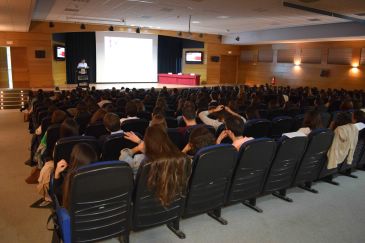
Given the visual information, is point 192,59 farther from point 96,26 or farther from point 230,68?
point 96,26

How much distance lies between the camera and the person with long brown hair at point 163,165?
8.11 feet

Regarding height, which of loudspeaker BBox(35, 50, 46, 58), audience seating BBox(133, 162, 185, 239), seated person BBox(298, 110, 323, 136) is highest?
loudspeaker BBox(35, 50, 46, 58)

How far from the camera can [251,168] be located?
327cm

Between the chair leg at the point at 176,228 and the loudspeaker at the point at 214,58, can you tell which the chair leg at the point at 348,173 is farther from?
the loudspeaker at the point at 214,58

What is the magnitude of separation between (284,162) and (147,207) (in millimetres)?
1873

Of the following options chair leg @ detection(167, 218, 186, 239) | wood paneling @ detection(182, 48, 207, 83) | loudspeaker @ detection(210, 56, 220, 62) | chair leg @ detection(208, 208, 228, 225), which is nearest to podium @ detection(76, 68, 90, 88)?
wood paneling @ detection(182, 48, 207, 83)

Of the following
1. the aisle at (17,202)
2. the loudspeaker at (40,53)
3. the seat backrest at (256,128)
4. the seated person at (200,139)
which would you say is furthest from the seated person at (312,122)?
the loudspeaker at (40,53)

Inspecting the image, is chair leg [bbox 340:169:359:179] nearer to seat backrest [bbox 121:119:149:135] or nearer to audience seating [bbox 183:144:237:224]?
audience seating [bbox 183:144:237:224]

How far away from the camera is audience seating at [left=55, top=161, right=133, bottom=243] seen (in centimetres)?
219

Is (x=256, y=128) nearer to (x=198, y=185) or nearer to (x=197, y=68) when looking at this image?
(x=198, y=185)

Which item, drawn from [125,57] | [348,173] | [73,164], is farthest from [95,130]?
[125,57]

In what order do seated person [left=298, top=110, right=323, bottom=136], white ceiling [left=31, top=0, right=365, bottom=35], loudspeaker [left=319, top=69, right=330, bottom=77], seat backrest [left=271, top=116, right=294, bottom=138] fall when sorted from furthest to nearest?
loudspeaker [left=319, top=69, right=330, bottom=77] < white ceiling [left=31, top=0, right=365, bottom=35] < seat backrest [left=271, top=116, right=294, bottom=138] < seated person [left=298, top=110, right=323, bottom=136]

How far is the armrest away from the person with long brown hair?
26.8 inches

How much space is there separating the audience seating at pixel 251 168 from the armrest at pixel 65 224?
1.73m
